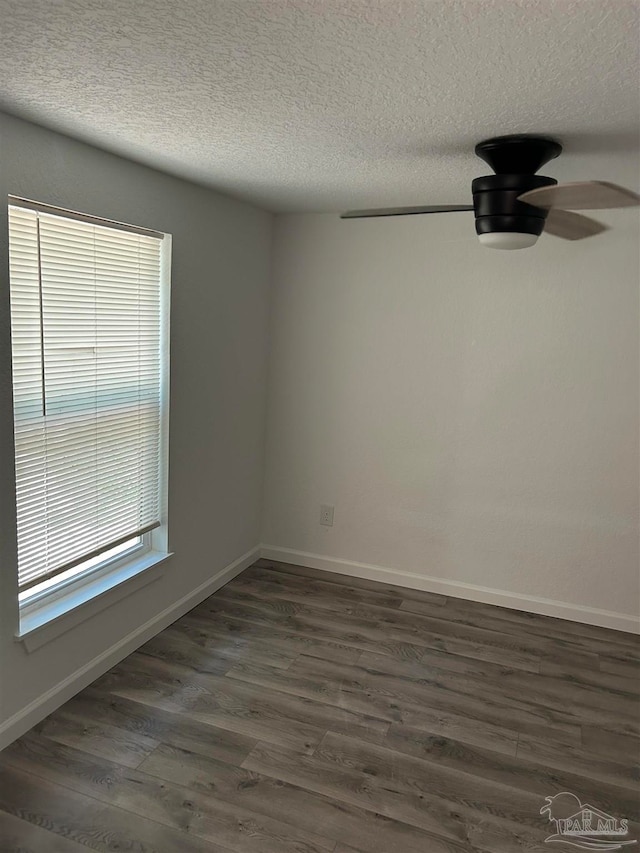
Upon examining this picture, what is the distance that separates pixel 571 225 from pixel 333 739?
83.8 inches

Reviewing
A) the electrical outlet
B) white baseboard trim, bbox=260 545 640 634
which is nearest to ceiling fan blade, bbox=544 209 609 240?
white baseboard trim, bbox=260 545 640 634

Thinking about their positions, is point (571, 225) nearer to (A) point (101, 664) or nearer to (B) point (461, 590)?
(B) point (461, 590)

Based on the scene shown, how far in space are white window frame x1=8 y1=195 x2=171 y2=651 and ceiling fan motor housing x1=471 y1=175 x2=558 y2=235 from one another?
4.82 feet

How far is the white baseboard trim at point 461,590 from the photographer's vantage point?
3445 mm

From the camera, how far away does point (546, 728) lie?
2.57 m

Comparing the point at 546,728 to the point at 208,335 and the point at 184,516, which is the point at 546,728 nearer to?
the point at 184,516

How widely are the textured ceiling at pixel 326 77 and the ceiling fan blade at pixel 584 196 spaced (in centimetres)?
25

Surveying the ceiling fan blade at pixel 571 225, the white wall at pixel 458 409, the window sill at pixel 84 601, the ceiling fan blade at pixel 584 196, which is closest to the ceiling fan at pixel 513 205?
the ceiling fan blade at pixel 571 225

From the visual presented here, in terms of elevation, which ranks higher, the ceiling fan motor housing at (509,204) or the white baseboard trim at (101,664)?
the ceiling fan motor housing at (509,204)

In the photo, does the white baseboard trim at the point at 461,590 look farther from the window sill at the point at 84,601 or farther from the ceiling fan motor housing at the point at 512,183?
the ceiling fan motor housing at the point at 512,183

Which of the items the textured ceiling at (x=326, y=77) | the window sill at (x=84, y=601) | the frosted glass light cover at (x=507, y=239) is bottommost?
the window sill at (x=84, y=601)

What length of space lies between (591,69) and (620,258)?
1.88 meters

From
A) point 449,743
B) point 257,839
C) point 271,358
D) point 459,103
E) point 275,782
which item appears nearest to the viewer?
point 459,103

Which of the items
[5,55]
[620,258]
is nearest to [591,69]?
[5,55]
